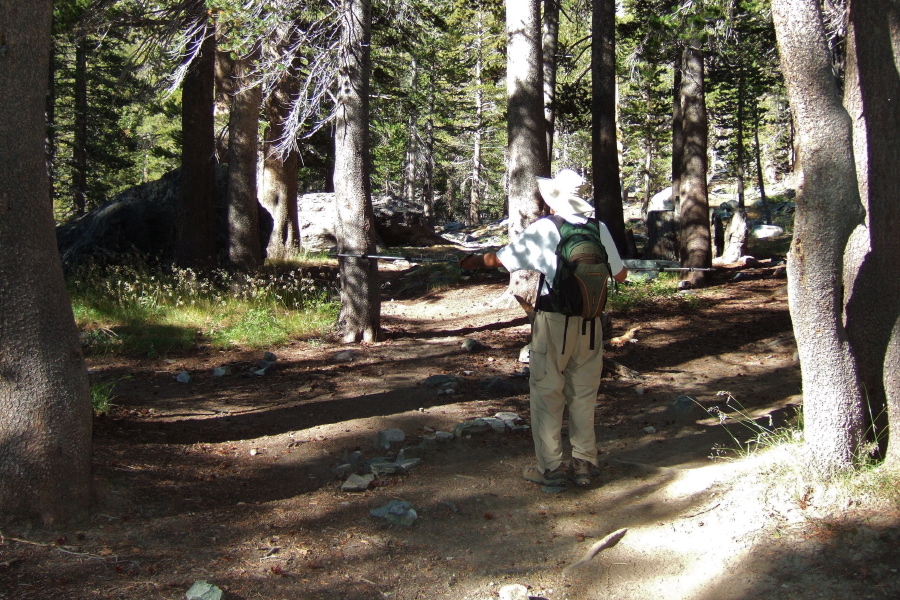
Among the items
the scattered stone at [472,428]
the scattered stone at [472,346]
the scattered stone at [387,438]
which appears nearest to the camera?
the scattered stone at [387,438]

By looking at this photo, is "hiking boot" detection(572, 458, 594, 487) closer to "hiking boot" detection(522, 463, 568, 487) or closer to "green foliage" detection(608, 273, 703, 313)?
"hiking boot" detection(522, 463, 568, 487)

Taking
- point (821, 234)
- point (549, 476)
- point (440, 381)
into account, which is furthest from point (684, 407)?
point (821, 234)

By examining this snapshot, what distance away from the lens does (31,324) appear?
13.2 ft

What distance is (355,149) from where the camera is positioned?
9547mm

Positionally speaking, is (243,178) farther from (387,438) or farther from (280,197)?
(387,438)

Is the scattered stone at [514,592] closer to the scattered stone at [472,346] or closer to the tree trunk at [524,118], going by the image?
the scattered stone at [472,346]

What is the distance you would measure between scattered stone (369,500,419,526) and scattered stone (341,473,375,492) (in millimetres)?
395

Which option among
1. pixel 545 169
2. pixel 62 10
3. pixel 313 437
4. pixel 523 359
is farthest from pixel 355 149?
pixel 62 10

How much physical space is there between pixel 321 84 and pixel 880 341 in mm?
7394

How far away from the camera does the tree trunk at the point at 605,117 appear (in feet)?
47.2

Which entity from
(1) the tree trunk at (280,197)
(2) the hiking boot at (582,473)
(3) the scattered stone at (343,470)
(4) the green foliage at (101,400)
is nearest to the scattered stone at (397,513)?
(3) the scattered stone at (343,470)

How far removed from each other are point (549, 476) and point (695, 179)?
10069mm

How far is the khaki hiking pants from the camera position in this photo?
4930mm

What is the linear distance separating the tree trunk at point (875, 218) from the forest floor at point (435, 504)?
78 centimetres
